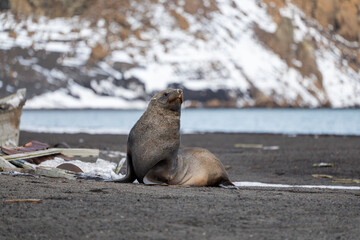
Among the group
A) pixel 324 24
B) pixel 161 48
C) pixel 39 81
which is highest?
pixel 324 24

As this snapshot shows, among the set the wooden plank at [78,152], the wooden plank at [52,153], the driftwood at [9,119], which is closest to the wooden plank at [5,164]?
the wooden plank at [52,153]

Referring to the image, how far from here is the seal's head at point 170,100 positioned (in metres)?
9.59

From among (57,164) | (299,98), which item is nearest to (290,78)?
(299,98)

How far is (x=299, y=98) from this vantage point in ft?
477

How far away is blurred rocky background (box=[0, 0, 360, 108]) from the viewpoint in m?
122

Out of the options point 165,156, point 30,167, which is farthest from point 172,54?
point 165,156

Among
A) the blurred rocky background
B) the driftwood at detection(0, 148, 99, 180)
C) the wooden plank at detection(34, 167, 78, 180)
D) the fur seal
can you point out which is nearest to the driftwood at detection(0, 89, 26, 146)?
the driftwood at detection(0, 148, 99, 180)

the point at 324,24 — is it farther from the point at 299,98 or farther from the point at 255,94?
the point at 255,94

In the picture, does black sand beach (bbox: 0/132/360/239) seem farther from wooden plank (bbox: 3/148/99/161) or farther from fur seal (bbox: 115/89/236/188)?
wooden plank (bbox: 3/148/99/161)

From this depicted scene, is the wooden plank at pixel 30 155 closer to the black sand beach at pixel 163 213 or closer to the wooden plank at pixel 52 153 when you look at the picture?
the wooden plank at pixel 52 153

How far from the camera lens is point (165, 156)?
9469 mm

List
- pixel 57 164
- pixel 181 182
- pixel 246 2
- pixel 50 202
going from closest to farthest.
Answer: pixel 50 202 → pixel 181 182 → pixel 57 164 → pixel 246 2

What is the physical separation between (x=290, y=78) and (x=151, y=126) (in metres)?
138

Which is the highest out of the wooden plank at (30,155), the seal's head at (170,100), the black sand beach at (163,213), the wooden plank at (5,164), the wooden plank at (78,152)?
the seal's head at (170,100)
